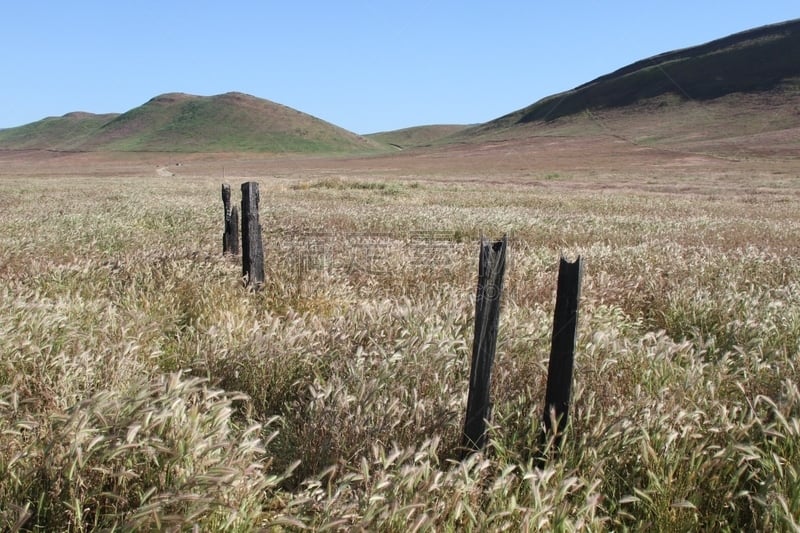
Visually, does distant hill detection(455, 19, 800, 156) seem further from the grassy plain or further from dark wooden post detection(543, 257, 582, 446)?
dark wooden post detection(543, 257, 582, 446)

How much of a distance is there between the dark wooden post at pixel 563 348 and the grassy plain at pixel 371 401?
12 cm

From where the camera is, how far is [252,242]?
6.90m

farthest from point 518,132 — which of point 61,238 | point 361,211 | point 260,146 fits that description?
point 61,238

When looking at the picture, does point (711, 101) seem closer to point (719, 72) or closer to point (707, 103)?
point (707, 103)

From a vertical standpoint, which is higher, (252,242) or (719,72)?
(719,72)

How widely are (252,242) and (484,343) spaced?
410 cm

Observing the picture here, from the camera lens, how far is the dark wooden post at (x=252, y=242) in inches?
272

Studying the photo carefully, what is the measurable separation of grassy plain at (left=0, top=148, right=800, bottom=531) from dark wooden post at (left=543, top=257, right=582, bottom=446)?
0.38ft

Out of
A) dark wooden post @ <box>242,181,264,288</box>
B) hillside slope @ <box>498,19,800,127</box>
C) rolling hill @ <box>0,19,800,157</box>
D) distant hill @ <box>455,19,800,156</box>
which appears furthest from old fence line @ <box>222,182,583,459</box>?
hillside slope @ <box>498,19,800,127</box>

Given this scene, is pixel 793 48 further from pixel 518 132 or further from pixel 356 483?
pixel 356 483

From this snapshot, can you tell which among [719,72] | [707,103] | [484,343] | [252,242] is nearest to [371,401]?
[484,343]

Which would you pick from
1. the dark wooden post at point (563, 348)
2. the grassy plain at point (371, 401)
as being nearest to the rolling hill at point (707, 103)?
the grassy plain at point (371, 401)

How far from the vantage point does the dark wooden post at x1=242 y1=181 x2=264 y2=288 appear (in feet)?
22.6

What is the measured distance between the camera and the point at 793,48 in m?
107
